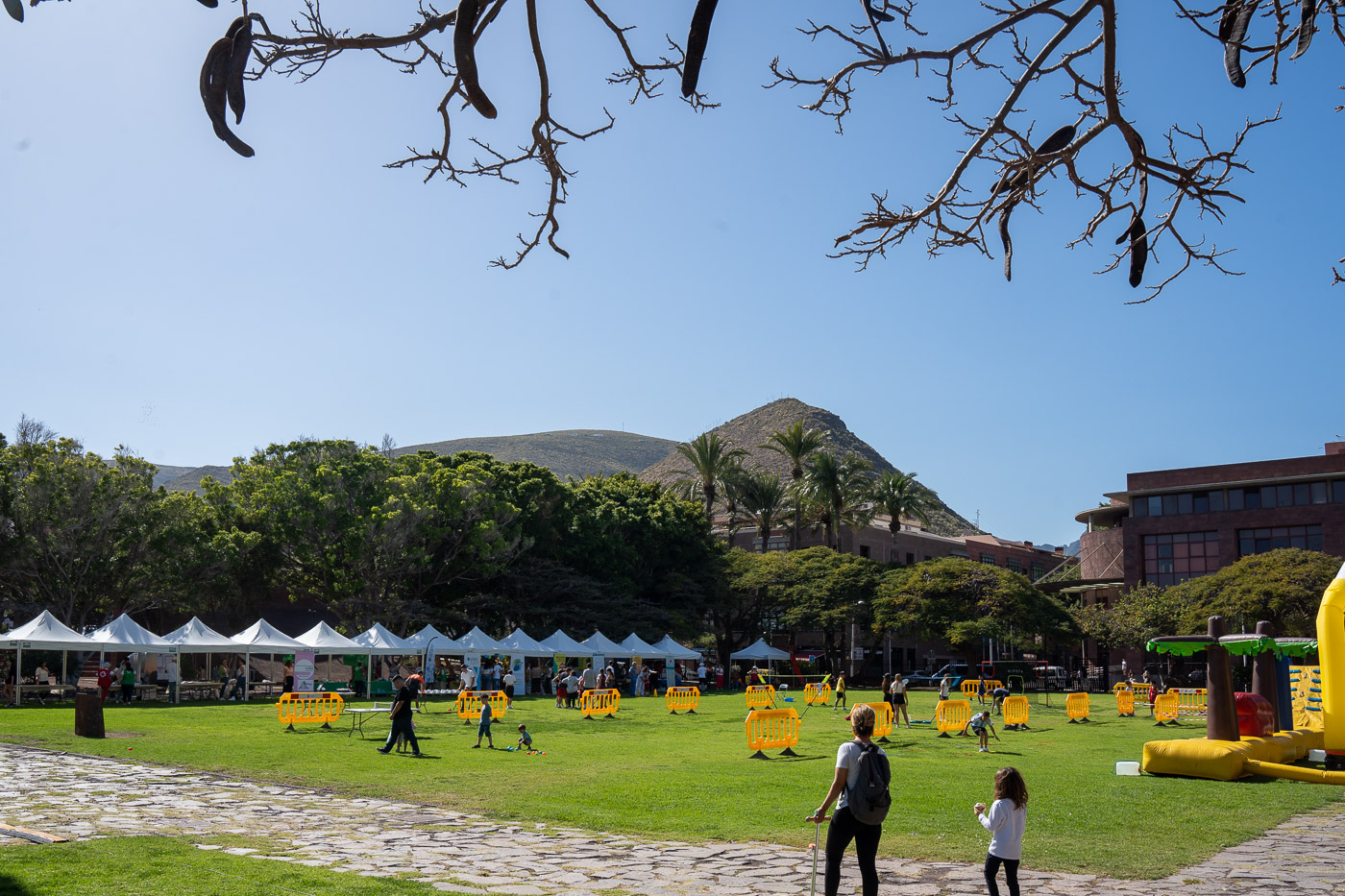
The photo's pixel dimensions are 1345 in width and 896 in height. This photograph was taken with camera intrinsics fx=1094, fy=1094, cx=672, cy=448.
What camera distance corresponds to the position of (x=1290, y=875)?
890 centimetres

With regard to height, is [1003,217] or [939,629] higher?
[1003,217]

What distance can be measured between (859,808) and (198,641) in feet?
111

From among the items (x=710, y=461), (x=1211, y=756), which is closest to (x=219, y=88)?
(x=1211, y=756)

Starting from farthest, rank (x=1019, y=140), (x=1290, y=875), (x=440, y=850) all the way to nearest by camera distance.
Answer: (x=440, y=850), (x=1290, y=875), (x=1019, y=140)

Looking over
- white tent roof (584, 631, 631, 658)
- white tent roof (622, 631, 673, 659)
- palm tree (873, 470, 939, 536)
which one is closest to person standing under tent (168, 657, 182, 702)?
white tent roof (584, 631, 631, 658)

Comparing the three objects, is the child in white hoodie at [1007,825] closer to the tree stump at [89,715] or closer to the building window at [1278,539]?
the tree stump at [89,715]

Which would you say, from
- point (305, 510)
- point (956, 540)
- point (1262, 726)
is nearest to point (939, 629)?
point (305, 510)

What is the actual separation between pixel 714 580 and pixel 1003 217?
58564mm

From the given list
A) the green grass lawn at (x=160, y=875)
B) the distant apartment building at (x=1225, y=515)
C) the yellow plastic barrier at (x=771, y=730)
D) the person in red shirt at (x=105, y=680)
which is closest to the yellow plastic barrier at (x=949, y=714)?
the yellow plastic barrier at (x=771, y=730)

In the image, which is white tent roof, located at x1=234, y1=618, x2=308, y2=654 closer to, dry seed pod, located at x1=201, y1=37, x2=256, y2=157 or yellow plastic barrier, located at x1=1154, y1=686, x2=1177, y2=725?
yellow plastic barrier, located at x1=1154, y1=686, x2=1177, y2=725

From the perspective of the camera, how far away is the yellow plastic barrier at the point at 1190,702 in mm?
33812

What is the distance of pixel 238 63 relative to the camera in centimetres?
364

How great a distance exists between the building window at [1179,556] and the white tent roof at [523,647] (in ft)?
133

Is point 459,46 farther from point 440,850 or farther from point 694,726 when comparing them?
point 694,726
